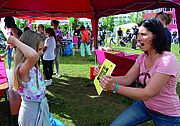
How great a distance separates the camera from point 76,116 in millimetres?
4395

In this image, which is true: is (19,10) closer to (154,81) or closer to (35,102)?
(35,102)

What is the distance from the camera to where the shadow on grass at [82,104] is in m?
4.29

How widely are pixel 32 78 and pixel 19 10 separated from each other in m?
5.54

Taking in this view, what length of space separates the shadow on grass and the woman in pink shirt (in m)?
2.03

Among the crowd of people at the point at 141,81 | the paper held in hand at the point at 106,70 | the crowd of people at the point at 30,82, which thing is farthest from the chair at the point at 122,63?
the paper held in hand at the point at 106,70

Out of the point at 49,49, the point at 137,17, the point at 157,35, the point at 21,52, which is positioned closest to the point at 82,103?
the point at 49,49

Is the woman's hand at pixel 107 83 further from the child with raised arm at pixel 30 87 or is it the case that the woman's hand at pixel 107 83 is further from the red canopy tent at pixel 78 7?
the red canopy tent at pixel 78 7

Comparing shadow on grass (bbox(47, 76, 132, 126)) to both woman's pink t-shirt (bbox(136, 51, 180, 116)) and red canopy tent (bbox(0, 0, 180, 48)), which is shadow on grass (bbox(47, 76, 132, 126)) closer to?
woman's pink t-shirt (bbox(136, 51, 180, 116))

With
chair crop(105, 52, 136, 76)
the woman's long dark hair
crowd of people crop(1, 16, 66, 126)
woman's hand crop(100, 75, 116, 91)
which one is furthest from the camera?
chair crop(105, 52, 136, 76)

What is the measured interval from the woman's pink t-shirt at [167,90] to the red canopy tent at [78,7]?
420 cm

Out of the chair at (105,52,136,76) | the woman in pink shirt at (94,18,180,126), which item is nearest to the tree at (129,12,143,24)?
the chair at (105,52,136,76)

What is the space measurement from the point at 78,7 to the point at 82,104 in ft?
12.2

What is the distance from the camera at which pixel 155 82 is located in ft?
6.13

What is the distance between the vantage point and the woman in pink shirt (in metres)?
1.88
